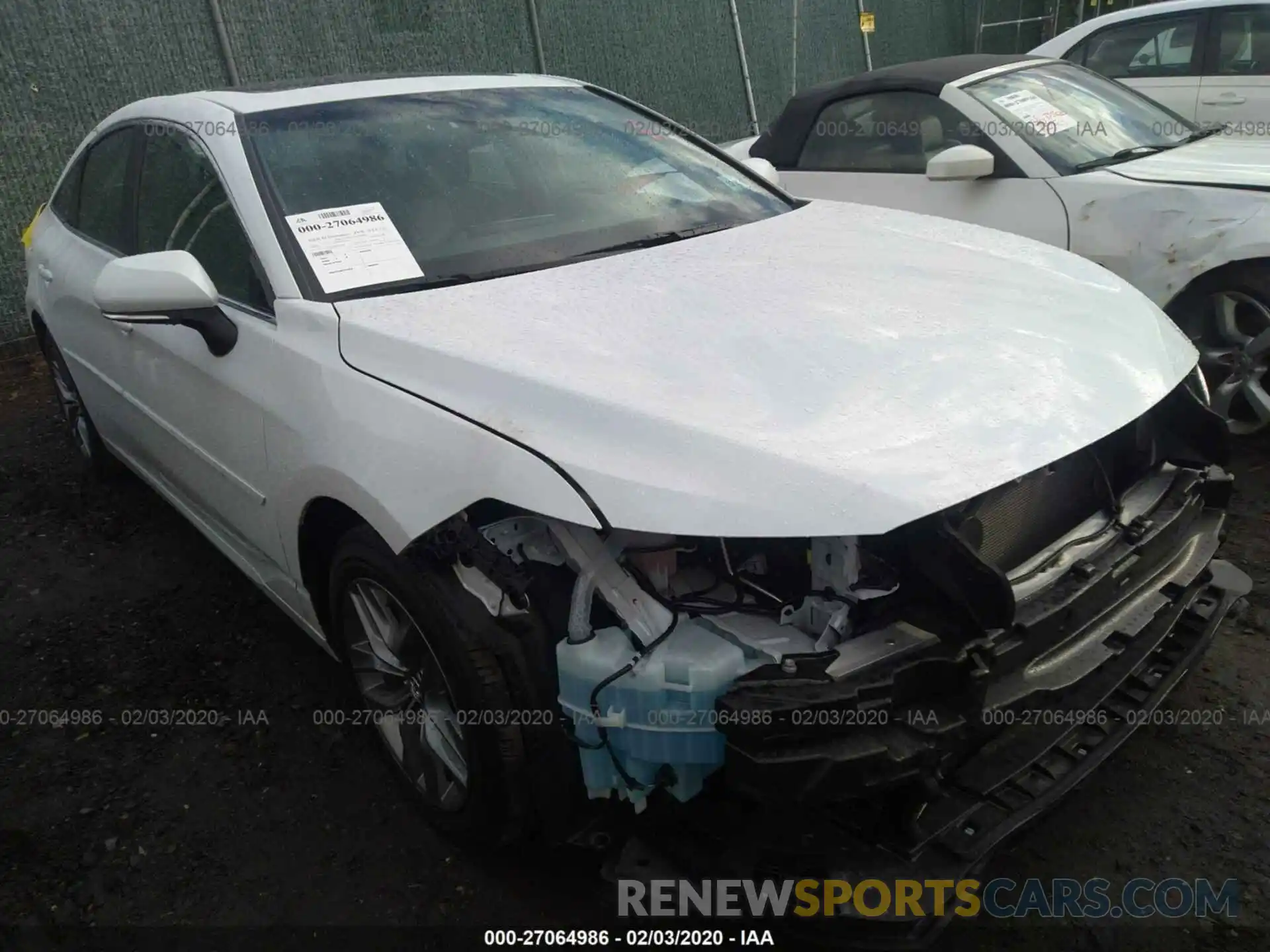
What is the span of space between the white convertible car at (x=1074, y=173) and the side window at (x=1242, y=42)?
2176mm

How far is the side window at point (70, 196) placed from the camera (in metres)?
3.99

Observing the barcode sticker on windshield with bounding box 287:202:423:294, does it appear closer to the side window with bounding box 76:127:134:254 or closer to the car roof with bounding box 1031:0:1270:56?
the side window with bounding box 76:127:134:254

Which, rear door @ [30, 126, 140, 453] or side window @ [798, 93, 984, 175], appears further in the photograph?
side window @ [798, 93, 984, 175]

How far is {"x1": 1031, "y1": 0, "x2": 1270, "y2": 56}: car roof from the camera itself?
6.54 meters

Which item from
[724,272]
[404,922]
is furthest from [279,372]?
[404,922]

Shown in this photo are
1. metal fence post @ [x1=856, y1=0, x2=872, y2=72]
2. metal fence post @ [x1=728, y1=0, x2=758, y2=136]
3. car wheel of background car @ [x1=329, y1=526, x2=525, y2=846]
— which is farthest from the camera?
metal fence post @ [x1=856, y1=0, x2=872, y2=72]

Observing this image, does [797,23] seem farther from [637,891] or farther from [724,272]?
[637,891]

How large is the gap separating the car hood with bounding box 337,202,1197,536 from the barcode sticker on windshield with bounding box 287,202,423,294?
133 millimetres

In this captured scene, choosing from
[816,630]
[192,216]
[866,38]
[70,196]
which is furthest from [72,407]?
[866,38]

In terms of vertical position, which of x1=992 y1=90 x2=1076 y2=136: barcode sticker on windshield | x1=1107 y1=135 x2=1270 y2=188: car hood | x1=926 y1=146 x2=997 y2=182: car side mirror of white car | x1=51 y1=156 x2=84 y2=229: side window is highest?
x1=51 y1=156 x2=84 y2=229: side window

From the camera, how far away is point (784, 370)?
195 cm

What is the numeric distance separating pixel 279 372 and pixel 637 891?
4.79 feet

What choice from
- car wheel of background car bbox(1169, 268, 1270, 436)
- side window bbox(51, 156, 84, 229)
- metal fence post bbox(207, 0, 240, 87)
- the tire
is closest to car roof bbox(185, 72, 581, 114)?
side window bbox(51, 156, 84, 229)

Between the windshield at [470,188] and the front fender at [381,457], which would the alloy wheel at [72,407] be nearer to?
the windshield at [470,188]
